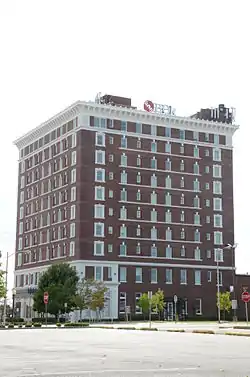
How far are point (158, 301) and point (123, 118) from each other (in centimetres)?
3081

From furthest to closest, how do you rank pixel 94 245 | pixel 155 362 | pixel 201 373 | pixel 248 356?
pixel 94 245, pixel 248 356, pixel 155 362, pixel 201 373

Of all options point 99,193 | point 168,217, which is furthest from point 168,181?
point 99,193

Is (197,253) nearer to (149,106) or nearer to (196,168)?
(196,168)

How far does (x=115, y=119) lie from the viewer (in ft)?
363

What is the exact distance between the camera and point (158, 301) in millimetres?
103000

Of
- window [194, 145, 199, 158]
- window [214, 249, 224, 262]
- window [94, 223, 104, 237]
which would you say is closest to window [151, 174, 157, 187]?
window [194, 145, 199, 158]

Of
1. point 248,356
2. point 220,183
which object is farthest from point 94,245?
point 248,356

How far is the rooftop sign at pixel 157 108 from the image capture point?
376 ft

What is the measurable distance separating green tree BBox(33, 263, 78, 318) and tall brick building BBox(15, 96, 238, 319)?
21.7 feet

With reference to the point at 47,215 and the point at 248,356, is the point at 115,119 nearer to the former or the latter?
the point at 47,215

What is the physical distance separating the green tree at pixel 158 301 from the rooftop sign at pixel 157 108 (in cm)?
3117

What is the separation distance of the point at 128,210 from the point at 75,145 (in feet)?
44.9

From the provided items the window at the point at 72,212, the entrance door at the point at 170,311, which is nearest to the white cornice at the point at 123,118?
the window at the point at 72,212

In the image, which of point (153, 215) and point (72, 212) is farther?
point (153, 215)
